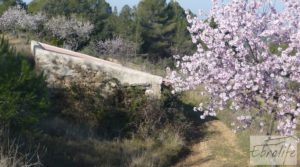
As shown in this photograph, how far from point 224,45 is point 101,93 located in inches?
281

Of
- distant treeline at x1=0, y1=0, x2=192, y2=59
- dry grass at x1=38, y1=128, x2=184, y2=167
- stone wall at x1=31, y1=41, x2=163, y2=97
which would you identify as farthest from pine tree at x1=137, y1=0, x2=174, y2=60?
dry grass at x1=38, y1=128, x2=184, y2=167

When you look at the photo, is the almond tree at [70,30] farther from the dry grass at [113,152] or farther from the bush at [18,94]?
the bush at [18,94]

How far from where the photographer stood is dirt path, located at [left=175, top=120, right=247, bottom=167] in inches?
483

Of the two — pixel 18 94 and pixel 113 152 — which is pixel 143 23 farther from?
pixel 18 94

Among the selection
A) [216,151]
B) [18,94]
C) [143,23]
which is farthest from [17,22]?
[18,94]

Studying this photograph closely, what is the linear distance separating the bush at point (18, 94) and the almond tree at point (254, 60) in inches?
121

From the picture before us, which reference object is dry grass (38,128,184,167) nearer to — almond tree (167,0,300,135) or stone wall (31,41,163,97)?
stone wall (31,41,163,97)

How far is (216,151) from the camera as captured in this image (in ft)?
43.8

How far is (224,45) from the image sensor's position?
6629 mm

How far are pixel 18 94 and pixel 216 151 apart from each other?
6185mm

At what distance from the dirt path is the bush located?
13.6 ft

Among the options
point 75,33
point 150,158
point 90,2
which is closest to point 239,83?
point 150,158

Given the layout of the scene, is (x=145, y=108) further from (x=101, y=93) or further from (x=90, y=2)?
(x=90, y=2)

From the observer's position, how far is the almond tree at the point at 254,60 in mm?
6320
